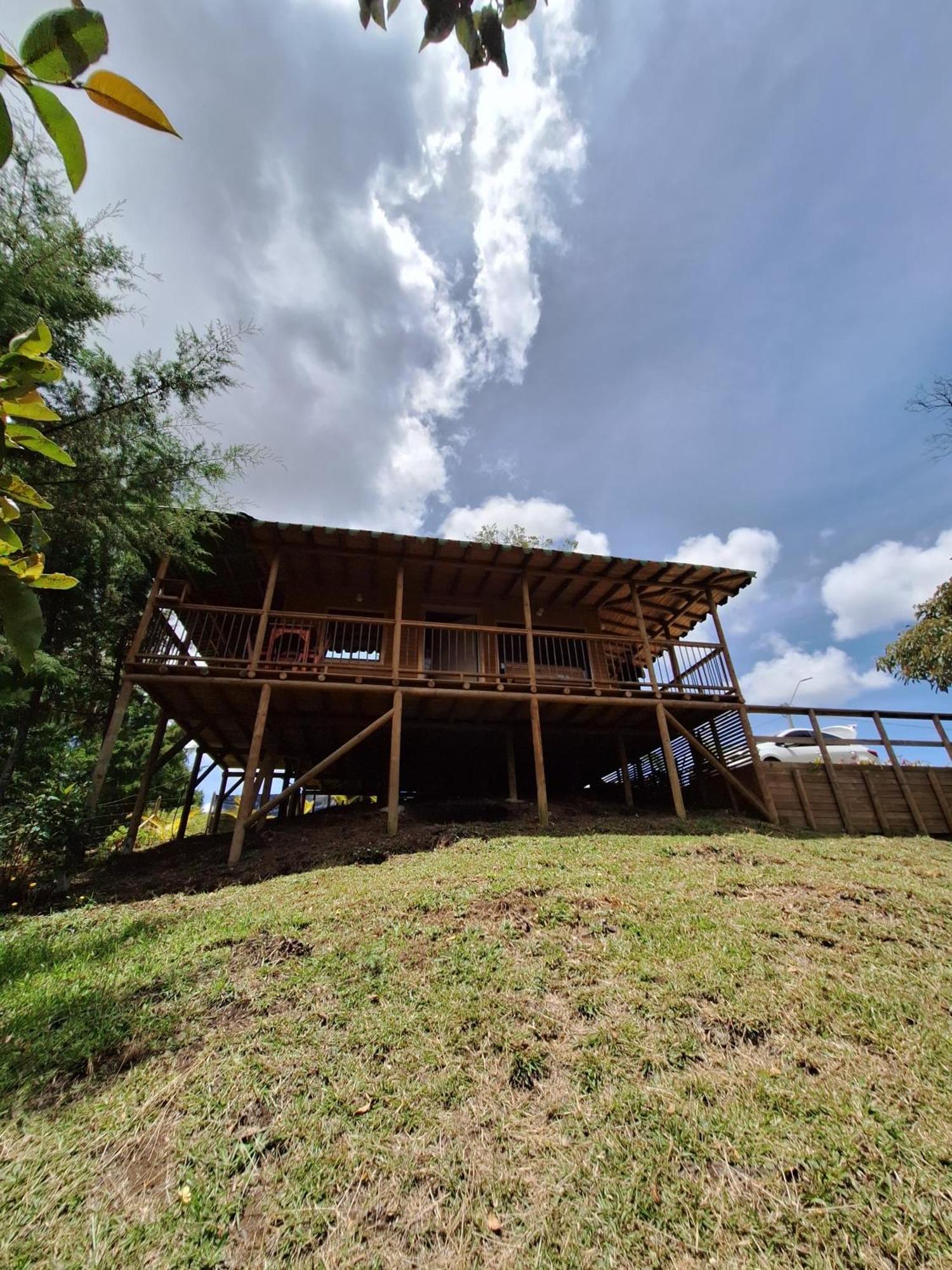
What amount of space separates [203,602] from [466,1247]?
11.7 metres

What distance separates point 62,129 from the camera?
2.07ft

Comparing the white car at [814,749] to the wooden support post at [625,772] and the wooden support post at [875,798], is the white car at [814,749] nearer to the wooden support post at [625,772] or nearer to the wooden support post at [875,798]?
the wooden support post at [875,798]

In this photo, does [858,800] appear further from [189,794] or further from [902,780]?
[189,794]

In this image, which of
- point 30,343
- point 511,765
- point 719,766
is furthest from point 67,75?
point 719,766

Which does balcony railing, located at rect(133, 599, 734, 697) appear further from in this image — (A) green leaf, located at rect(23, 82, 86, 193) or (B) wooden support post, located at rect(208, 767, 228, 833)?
(A) green leaf, located at rect(23, 82, 86, 193)

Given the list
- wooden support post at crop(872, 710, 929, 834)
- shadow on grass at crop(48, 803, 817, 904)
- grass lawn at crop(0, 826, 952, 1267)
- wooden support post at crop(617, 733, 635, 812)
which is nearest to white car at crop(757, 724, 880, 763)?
wooden support post at crop(872, 710, 929, 834)

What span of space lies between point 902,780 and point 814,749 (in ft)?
5.06

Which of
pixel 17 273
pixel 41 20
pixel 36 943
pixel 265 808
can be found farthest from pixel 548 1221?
pixel 17 273

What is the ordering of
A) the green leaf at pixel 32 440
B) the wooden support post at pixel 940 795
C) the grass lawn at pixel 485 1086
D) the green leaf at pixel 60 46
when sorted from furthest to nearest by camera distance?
1. the wooden support post at pixel 940 795
2. the grass lawn at pixel 485 1086
3. the green leaf at pixel 32 440
4. the green leaf at pixel 60 46

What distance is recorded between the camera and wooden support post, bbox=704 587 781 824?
974 centimetres

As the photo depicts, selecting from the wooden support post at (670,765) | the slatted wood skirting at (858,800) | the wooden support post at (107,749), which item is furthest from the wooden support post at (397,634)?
the slatted wood skirting at (858,800)

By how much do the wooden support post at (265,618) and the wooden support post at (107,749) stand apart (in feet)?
5.97

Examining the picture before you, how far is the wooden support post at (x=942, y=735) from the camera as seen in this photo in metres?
10.7

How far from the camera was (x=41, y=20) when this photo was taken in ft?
1.91
